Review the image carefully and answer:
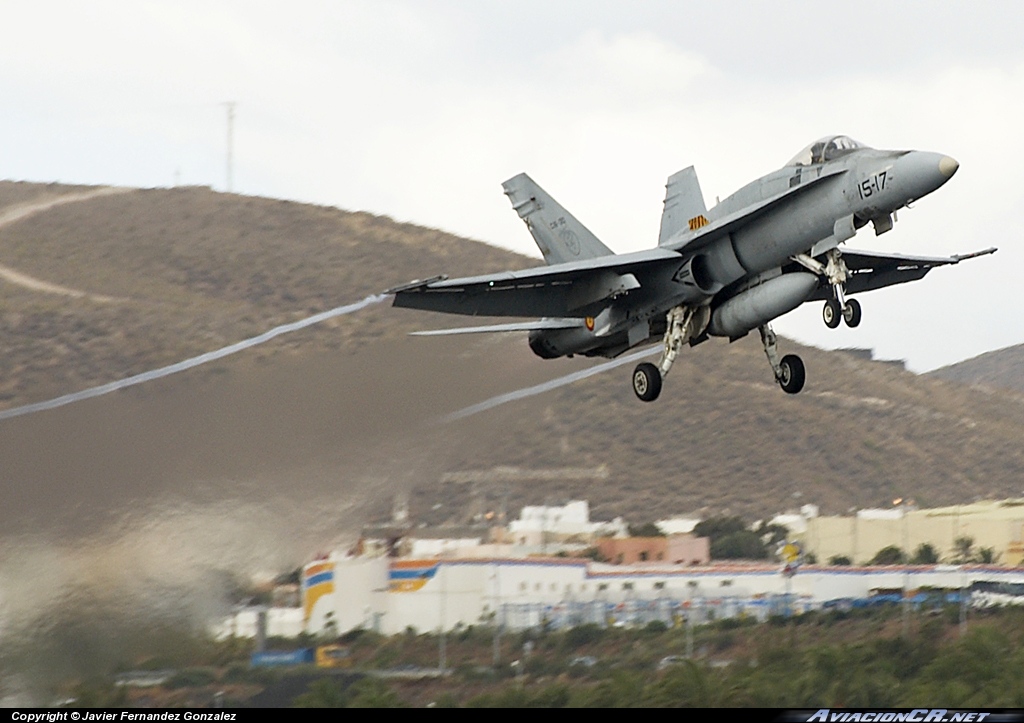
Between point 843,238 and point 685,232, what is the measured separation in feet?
9.79

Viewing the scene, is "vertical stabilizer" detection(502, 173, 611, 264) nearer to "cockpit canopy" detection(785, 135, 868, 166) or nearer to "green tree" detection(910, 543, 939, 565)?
"cockpit canopy" detection(785, 135, 868, 166)

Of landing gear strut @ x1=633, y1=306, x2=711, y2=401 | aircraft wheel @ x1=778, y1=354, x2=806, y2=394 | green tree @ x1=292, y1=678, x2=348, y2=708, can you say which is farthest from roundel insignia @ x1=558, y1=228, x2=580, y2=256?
green tree @ x1=292, y1=678, x2=348, y2=708

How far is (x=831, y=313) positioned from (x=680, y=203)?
3944 mm

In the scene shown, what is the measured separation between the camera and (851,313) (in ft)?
57.0

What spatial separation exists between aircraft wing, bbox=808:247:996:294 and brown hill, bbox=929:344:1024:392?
63184mm

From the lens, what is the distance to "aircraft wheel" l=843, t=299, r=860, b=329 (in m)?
17.4

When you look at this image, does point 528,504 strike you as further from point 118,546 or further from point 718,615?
point 118,546

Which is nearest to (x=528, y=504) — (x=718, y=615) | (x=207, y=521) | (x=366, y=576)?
(x=718, y=615)

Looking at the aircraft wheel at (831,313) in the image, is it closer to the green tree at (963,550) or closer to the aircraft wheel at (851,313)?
the aircraft wheel at (851,313)

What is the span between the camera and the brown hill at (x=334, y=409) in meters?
23.9

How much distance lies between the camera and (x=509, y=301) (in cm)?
2008

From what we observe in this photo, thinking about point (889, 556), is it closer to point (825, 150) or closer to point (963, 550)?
point (963, 550)

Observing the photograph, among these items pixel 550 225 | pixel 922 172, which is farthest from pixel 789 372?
pixel 550 225

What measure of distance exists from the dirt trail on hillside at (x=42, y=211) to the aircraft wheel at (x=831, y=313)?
38.6 metres
